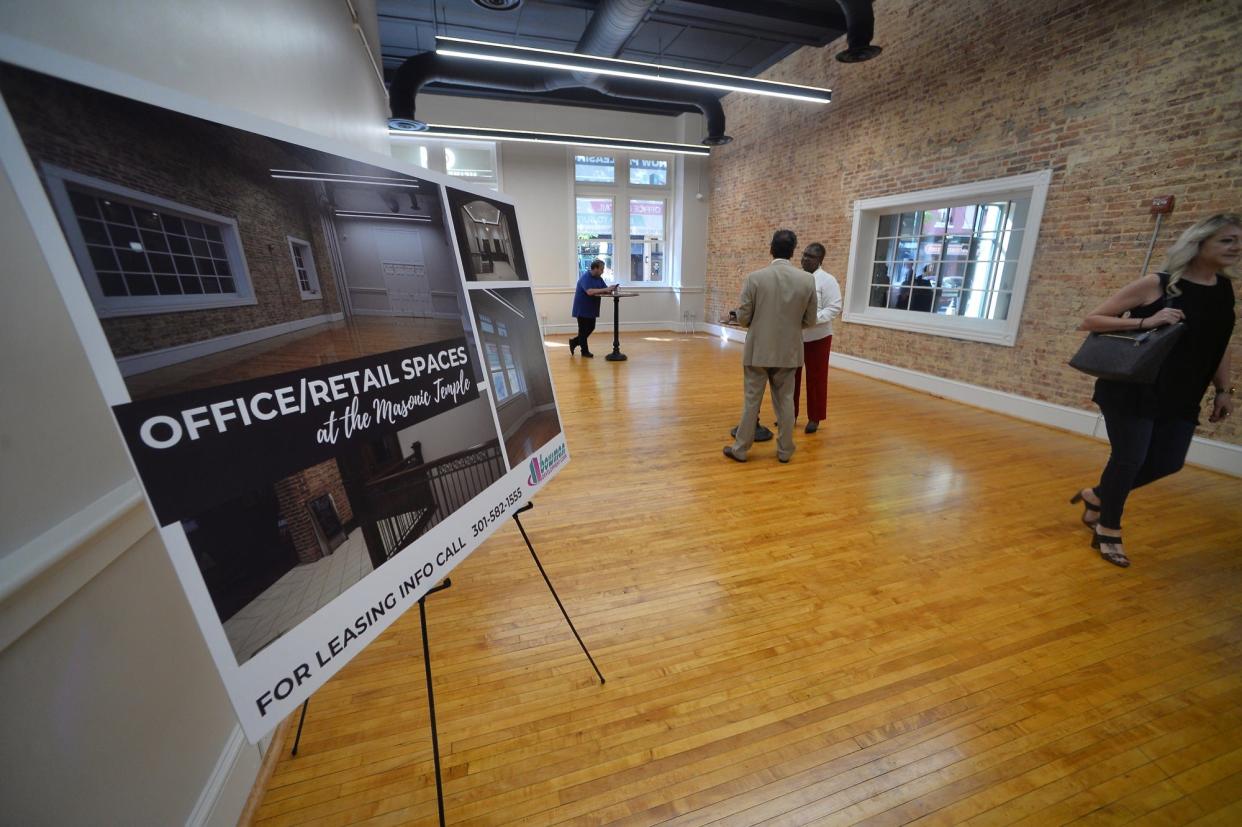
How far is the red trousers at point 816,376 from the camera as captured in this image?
3969 millimetres

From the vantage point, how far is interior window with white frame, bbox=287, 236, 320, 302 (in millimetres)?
877

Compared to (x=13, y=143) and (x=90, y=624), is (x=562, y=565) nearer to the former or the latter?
(x=90, y=624)

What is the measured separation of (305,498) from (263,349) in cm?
26

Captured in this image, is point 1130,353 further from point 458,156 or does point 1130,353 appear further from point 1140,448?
point 458,156

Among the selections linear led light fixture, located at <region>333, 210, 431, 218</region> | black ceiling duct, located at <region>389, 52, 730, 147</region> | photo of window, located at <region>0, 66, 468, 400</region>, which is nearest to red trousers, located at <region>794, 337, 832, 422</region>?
linear led light fixture, located at <region>333, 210, 431, 218</region>

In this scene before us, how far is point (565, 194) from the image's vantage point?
31.1ft

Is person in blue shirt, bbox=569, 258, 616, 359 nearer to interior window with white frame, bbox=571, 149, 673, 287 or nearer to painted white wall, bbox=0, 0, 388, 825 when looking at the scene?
interior window with white frame, bbox=571, 149, 673, 287

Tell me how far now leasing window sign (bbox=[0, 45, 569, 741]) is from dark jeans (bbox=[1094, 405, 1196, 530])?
9.50 feet

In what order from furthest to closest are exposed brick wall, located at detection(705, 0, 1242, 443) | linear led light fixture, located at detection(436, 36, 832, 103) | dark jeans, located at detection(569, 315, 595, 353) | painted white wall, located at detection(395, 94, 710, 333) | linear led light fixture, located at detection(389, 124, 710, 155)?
painted white wall, located at detection(395, 94, 710, 333)
dark jeans, located at detection(569, 315, 595, 353)
linear led light fixture, located at detection(389, 124, 710, 155)
linear led light fixture, located at detection(436, 36, 832, 103)
exposed brick wall, located at detection(705, 0, 1242, 443)

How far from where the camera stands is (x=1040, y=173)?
4305 mm

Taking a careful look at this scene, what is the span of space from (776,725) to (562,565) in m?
1.17

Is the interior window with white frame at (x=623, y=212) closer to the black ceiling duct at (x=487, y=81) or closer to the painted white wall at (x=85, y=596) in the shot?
the black ceiling duct at (x=487, y=81)

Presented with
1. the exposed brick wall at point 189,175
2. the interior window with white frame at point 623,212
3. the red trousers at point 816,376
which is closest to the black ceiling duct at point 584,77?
the interior window with white frame at point 623,212

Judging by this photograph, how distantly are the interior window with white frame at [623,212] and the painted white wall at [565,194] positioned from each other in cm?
26
